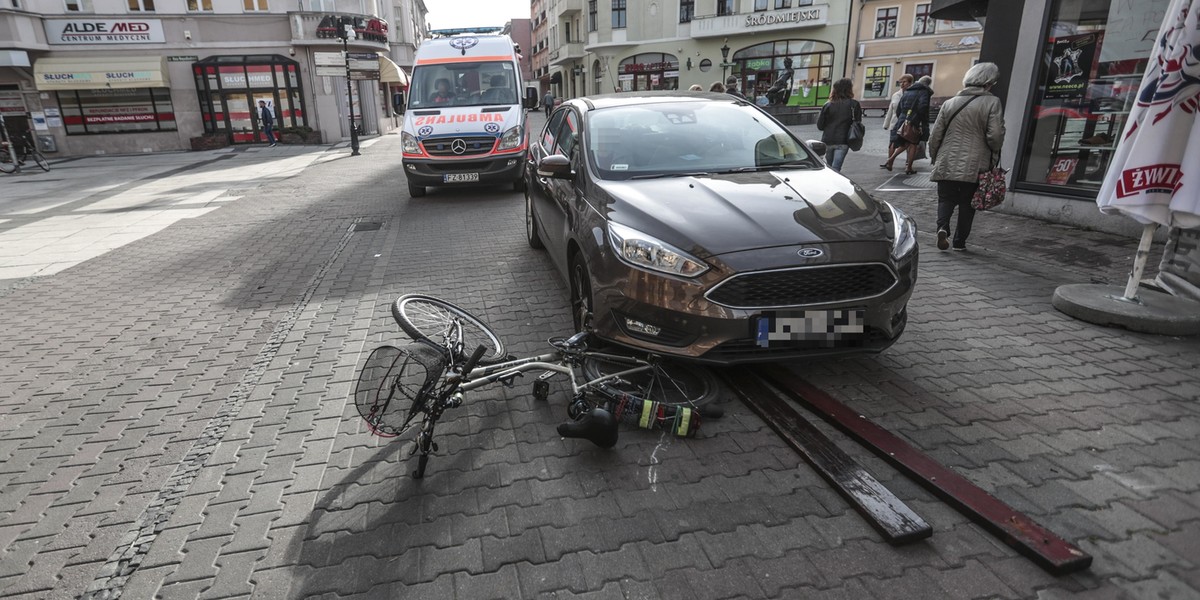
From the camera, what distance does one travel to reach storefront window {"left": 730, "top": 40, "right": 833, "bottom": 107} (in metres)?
41.1

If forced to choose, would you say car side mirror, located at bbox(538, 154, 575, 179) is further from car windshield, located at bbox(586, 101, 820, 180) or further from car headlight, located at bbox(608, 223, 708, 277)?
car headlight, located at bbox(608, 223, 708, 277)

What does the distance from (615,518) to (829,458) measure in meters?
1.09

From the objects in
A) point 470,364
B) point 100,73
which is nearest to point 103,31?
point 100,73

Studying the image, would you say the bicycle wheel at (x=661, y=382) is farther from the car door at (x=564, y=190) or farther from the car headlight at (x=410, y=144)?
the car headlight at (x=410, y=144)

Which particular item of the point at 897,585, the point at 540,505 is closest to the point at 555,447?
the point at 540,505

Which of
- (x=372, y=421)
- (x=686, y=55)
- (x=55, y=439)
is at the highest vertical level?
(x=686, y=55)

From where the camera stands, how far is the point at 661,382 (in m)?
3.70

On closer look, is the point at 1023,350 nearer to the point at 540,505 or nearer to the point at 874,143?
the point at 540,505

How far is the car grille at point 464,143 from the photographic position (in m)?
10.7

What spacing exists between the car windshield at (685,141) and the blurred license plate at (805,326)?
1.51 meters

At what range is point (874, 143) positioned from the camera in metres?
18.4

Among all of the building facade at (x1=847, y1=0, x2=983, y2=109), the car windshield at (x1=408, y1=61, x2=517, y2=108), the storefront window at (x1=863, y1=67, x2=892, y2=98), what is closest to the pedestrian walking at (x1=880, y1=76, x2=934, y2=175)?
the car windshield at (x1=408, y1=61, x2=517, y2=108)

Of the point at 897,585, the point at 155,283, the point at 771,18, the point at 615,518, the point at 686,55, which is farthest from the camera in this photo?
the point at 686,55

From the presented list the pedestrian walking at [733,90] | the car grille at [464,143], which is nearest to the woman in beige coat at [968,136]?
the pedestrian walking at [733,90]
